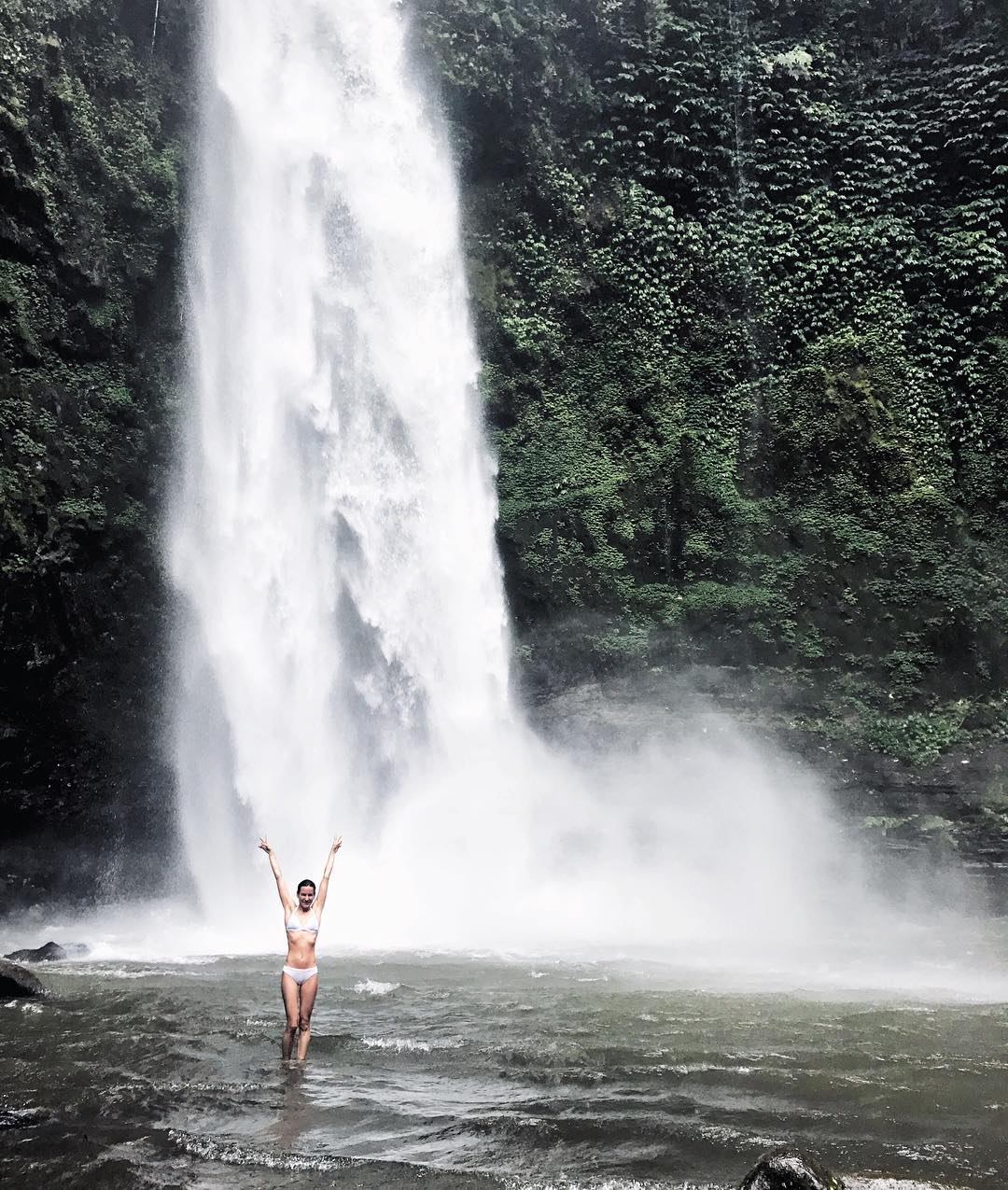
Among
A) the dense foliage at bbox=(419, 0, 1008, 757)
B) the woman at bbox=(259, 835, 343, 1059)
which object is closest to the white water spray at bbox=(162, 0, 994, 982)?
the dense foliage at bbox=(419, 0, 1008, 757)

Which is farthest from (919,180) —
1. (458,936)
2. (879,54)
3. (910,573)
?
(458,936)

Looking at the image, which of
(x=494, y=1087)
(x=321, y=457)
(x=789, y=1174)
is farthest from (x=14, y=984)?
(x=321, y=457)

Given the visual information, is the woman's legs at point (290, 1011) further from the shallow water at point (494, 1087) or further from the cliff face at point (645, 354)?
the cliff face at point (645, 354)

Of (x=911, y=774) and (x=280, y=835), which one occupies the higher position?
(x=911, y=774)

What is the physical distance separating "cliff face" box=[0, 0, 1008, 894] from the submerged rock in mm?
3513

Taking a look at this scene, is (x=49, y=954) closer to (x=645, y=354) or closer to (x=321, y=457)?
(x=321, y=457)

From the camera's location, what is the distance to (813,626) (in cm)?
1720

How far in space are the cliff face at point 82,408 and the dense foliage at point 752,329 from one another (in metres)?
5.90

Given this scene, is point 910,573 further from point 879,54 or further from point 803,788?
point 879,54

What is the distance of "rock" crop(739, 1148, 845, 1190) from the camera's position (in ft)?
10.8

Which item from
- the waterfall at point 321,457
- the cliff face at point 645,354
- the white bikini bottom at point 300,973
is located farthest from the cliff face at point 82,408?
the white bikini bottom at point 300,973

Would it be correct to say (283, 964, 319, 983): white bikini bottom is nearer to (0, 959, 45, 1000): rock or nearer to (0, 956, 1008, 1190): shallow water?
(0, 956, 1008, 1190): shallow water

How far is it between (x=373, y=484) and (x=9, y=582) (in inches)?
218

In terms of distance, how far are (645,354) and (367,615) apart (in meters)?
7.74
